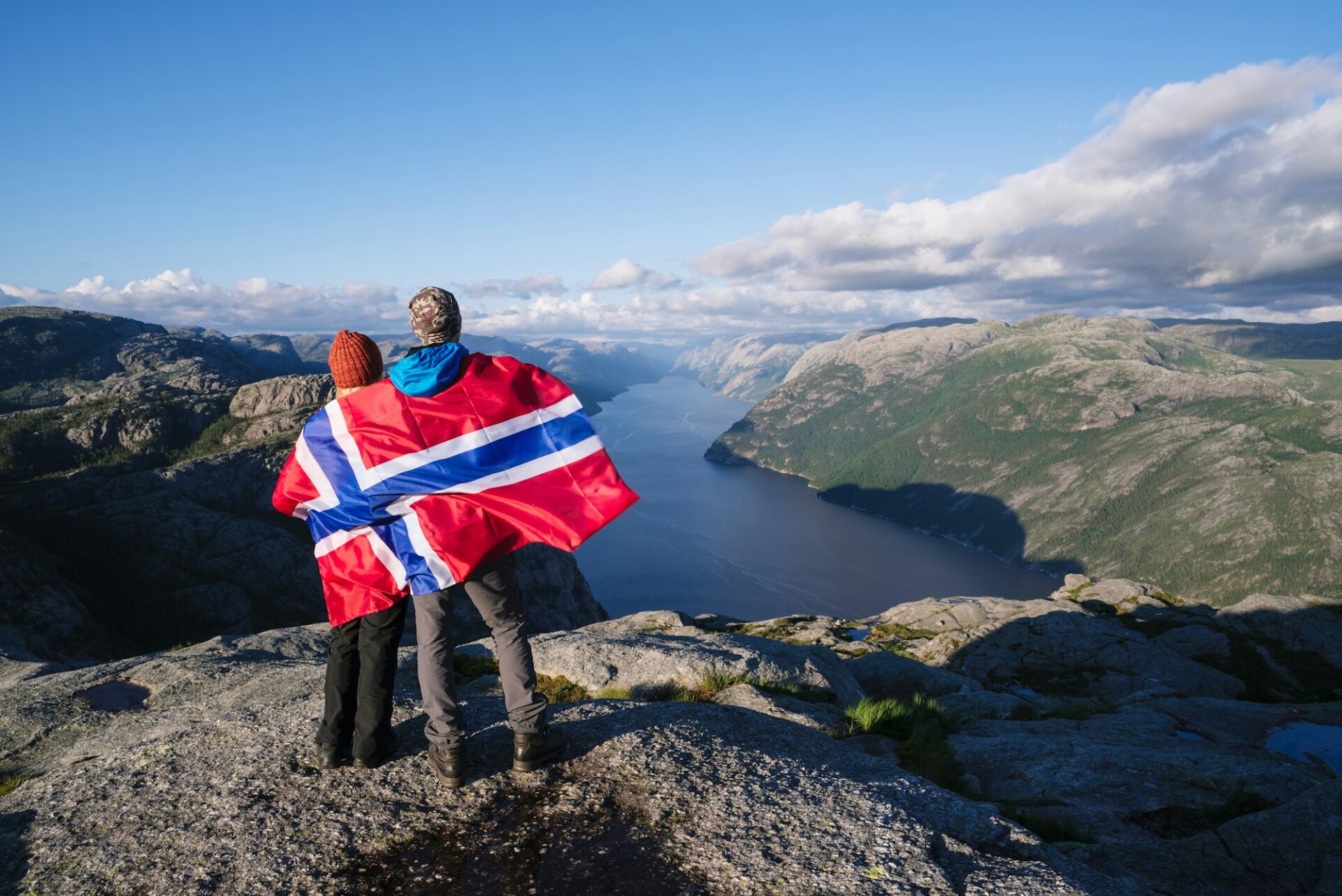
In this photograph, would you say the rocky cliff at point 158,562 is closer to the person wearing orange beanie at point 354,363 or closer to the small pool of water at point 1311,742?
the small pool of water at point 1311,742

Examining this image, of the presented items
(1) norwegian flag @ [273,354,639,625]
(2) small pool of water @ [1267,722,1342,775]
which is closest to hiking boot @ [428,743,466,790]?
(1) norwegian flag @ [273,354,639,625]

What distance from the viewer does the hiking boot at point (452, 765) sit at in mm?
6797

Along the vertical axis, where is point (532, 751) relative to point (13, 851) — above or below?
below

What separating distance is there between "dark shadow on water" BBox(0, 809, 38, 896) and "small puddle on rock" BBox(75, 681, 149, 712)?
8140 millimetres

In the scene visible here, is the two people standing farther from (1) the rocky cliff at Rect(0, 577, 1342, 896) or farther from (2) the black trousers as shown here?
(1) the rocky cliff at Rect(0, 577, 1342, 896)

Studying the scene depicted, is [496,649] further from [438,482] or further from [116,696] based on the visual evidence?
[116,696]

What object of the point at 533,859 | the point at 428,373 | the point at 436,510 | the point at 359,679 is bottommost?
the point at 533,859

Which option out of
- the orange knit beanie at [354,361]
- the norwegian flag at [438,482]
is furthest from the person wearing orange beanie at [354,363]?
the norwegian flag at [438,482]

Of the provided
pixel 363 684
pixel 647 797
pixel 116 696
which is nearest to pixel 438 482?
pixel 363 684

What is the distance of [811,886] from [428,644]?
14.4 feet

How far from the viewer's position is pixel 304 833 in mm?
6098

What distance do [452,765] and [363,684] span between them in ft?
4.55

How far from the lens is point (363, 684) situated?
724 centimetres

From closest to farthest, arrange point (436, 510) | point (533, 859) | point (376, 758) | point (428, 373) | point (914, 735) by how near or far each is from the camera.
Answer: point (533, 859), point (428, 373), point (436, 510), point (376, 758), point (914, 735)
